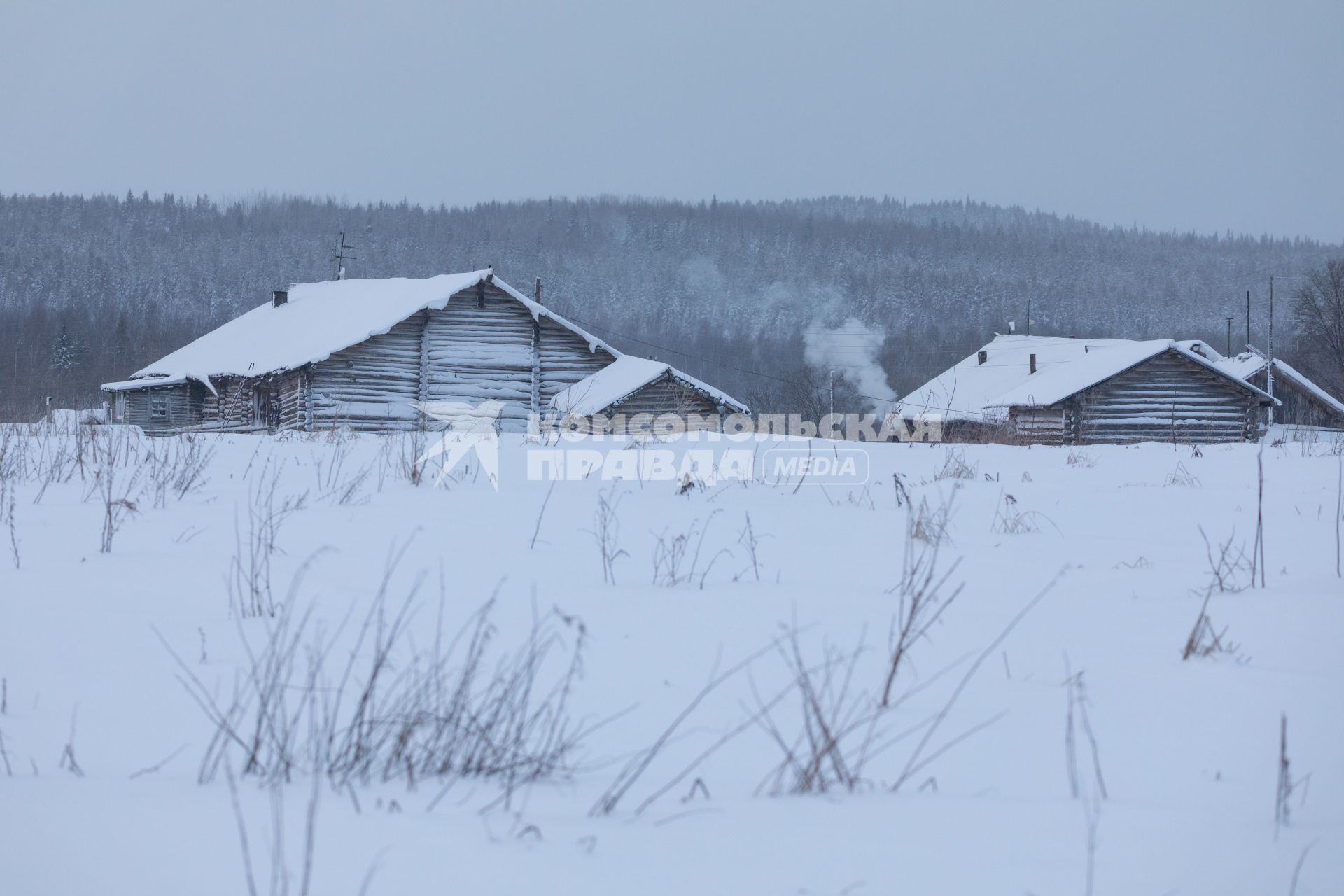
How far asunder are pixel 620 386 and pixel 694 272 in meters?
88.8

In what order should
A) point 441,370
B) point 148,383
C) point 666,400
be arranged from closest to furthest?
point 441,370
point 666,400
point 148,383

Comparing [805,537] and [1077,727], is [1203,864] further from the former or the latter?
[805,537]

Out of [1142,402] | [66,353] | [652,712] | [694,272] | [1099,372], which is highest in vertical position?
[694,272]

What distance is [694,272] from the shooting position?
113500 mm

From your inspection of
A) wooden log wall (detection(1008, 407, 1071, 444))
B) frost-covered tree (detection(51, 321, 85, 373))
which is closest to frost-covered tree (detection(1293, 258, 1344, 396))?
wooden log wall (detection(1008, 407, 1071, 444))

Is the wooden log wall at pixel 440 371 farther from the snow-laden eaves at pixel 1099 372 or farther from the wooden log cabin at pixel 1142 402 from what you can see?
the snow-laden eaves at pixel 1099 372

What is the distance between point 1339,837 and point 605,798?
143 cm

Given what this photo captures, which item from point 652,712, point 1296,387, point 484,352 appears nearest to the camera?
point 652,712

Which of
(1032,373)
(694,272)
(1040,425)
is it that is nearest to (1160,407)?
(1040,425)

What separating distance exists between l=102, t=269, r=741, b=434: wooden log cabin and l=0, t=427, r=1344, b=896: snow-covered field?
19.2m

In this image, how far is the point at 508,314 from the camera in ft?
84.3

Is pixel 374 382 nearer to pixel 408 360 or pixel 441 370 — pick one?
pixel 408 360

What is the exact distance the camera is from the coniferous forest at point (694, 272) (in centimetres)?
8906

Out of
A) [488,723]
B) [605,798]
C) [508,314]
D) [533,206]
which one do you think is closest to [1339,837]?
[605,798]
